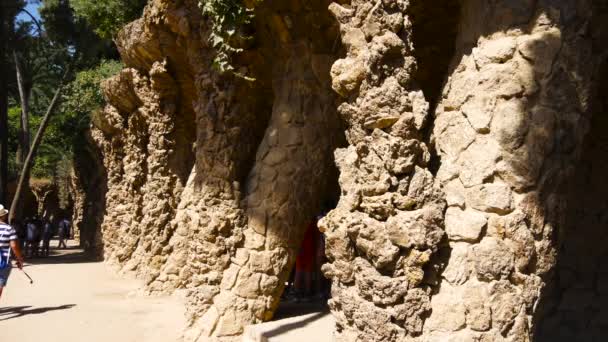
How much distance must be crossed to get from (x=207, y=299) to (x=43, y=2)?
565 inches

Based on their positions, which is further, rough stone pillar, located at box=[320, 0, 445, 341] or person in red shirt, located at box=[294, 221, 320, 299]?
person in red shirt, located at box=[294, 221, 320, 299]

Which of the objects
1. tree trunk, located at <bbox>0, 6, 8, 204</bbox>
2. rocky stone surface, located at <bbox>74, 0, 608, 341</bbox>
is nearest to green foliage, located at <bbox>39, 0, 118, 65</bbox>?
tree trunk, located at <bbox>0, 6, 8, 204</bbox>

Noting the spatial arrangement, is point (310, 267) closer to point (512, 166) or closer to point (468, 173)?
point (468, 173)

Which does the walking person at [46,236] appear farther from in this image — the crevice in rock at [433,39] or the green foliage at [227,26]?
the crevice in rock at [433,39]

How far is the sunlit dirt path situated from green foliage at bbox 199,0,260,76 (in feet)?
9.97

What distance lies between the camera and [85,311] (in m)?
8.24

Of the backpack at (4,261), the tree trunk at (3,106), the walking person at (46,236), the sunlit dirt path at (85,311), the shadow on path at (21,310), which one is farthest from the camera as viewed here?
the walking person at (46,236)

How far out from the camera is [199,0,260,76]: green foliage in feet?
17.6

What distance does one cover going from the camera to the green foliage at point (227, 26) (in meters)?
5.36

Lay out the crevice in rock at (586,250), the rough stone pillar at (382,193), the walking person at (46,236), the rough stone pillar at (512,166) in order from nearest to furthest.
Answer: the rough stone pillar at (512,166) < the rough stone pillar at (382,193) < the crevice in rock at (586,250) < the walking person at (46,236)

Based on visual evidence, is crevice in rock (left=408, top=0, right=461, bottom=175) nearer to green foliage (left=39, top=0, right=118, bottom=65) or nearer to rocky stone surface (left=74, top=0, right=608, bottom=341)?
rocky stone surface (left=74, top=0, right=608, bottom=341)

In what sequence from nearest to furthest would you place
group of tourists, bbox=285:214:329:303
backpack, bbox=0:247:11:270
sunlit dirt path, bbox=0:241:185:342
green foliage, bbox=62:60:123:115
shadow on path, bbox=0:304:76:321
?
sunlit dirt path, bbox=0:241:185:342 → group of tourists, bbox=285:214:329:303 → backpack, bbox=0:247:11:270 → shadow on path, bbox=0:304:76:321 → green foliage, bbox=62:60:123:115

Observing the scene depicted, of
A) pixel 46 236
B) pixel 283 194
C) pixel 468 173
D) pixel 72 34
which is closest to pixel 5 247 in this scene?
pixel 283 194

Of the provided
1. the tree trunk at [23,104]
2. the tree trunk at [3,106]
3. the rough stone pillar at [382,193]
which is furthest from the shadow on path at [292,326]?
the tree trunk at [23,104]
